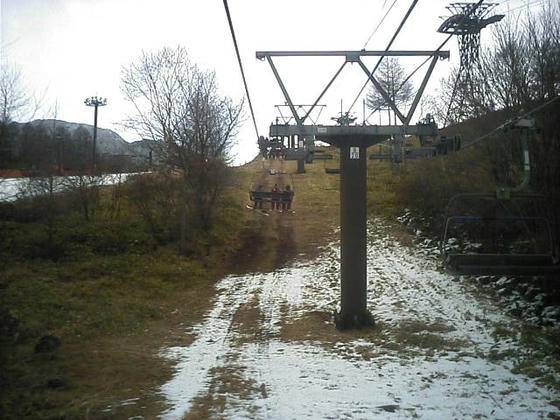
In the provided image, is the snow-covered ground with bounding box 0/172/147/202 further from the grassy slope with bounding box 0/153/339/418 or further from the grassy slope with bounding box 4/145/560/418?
the grassy slope with bounding box 4/145/560/418

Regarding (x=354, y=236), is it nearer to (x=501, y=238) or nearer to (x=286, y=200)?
(x=501, y=238)

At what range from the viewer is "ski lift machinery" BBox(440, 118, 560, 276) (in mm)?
7648

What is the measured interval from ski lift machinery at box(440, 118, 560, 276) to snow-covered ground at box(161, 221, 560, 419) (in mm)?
1691

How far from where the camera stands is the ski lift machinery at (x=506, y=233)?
7648mm

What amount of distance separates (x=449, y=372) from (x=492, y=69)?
9650 millimetres

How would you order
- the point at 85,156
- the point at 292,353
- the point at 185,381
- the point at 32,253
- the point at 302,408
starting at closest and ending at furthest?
the point at 302,408 → the point at 185,381 → the point at 292,353 → the point at 32,253 → the point at 85,156

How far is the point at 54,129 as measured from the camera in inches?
890

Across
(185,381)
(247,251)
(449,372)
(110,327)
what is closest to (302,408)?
(185,381)

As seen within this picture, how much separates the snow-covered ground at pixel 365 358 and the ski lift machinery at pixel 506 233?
1691 mm

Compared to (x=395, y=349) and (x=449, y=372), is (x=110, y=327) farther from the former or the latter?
(x=449, y=372)

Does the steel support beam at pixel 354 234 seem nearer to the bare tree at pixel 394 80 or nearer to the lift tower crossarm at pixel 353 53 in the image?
the lift tower crossarm at pixel 353 53

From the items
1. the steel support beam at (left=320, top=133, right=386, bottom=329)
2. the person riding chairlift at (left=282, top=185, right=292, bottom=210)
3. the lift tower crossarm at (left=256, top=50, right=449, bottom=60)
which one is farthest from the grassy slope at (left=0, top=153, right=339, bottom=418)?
the lift tower crossarm at (left=256, top=50, right=449, bottom=60)

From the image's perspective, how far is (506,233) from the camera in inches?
617

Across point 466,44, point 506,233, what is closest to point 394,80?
point 466,44
